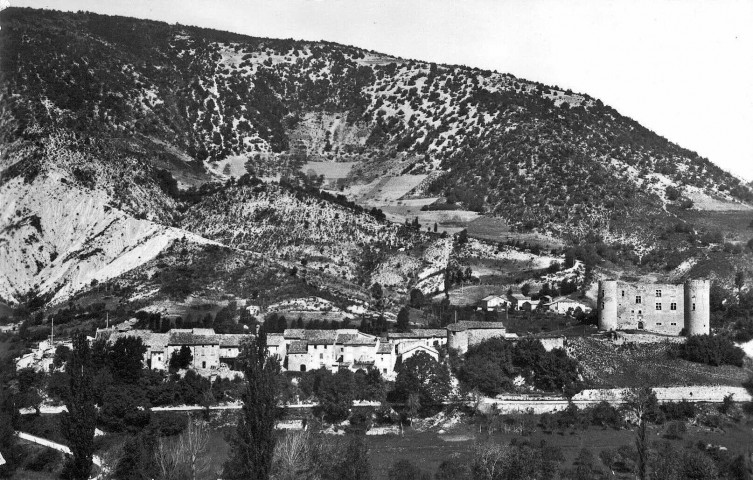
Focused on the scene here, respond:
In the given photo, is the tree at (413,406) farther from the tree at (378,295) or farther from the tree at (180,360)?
the tree at (378,295)

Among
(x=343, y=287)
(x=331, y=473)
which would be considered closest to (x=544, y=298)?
(x=343, y=287)

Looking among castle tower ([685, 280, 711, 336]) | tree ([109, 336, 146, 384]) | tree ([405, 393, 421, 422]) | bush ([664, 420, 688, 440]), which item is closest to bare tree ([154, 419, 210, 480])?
tree ([405, 393, 421, 422])

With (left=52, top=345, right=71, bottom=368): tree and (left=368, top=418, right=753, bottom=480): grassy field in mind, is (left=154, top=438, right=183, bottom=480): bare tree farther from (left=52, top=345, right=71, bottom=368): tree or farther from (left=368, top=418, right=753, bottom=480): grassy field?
(left=52, top=345, right=71, bottom=368): tree

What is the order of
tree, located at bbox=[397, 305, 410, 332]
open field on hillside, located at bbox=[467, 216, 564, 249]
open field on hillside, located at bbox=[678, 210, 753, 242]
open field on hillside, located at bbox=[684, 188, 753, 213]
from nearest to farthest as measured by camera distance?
tree, located at bbox=[397, 305, 410, 332], open field on hillside, located at bbox=[678, 210, 753, 242], open field on hillside, located at bbox=[467, 216, 564, 249], open field on hillside, located at bbox=[684, 188, 753, 213]

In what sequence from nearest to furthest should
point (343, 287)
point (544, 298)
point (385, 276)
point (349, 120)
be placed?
point (544, 298) < point (343, 287) < point (385, 276) < point (349, 120)

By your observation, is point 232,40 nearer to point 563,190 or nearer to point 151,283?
point 563,190

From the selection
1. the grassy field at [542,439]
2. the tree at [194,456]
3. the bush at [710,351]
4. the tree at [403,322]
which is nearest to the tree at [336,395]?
the grassy field at [542,439]

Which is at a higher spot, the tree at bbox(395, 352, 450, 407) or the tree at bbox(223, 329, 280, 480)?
the tree at bbox(395, 352, 450, 407)
